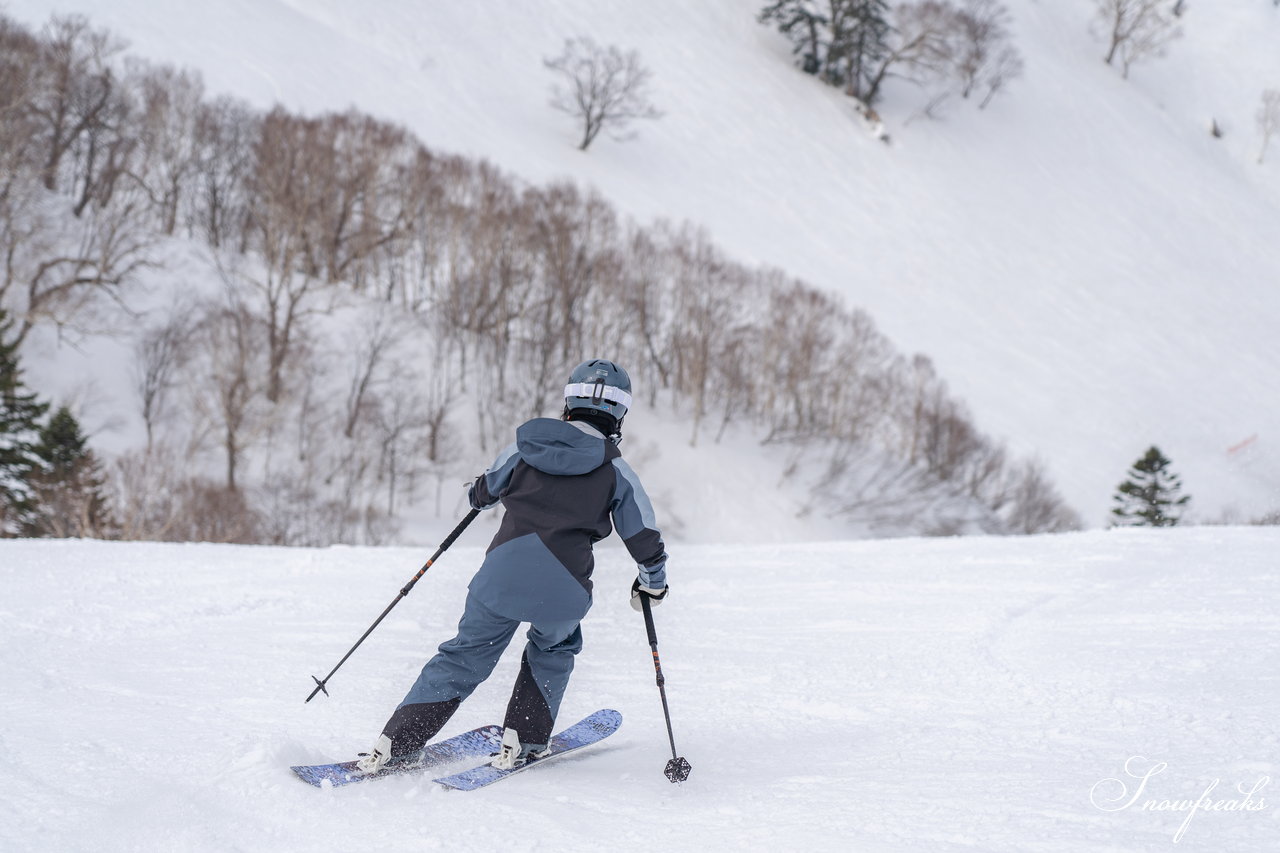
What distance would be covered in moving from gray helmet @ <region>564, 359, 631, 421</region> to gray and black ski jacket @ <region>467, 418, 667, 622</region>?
0.44 ft

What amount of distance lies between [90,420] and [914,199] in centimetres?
4374

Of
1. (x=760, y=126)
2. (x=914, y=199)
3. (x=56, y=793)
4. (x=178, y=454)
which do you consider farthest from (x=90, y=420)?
(x=914, y=199)

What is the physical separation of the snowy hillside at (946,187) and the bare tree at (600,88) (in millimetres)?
1136

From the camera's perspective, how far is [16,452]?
20.6 meters

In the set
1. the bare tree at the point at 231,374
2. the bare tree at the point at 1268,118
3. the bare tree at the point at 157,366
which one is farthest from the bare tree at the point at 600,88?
the bare tree at the point at 1268,118

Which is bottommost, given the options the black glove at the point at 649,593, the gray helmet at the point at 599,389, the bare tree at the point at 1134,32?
the black glove at the point at 649,593

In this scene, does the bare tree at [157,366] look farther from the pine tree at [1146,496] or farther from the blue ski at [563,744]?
the pine tree at [1146,496]

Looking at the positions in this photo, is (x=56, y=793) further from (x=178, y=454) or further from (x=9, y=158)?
(x=9, y=158)

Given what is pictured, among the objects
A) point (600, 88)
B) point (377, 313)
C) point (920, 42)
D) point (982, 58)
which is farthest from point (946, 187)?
point (377, 313)

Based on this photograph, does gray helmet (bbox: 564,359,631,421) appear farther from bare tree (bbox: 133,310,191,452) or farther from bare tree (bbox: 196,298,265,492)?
bare tree (bbox: 133,310,191,452)

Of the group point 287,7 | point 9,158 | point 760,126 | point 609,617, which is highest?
point 287,7

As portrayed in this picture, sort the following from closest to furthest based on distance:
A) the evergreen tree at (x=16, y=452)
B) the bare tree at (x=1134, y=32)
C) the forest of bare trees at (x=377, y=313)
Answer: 1. the evergreen tree at (x=16, y=452)
2. the forest of bare trees at (x=377, y=313)
3. the bare tree at (x=1134, y=32)

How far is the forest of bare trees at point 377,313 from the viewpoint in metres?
27.9

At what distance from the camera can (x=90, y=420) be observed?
26.3 m
